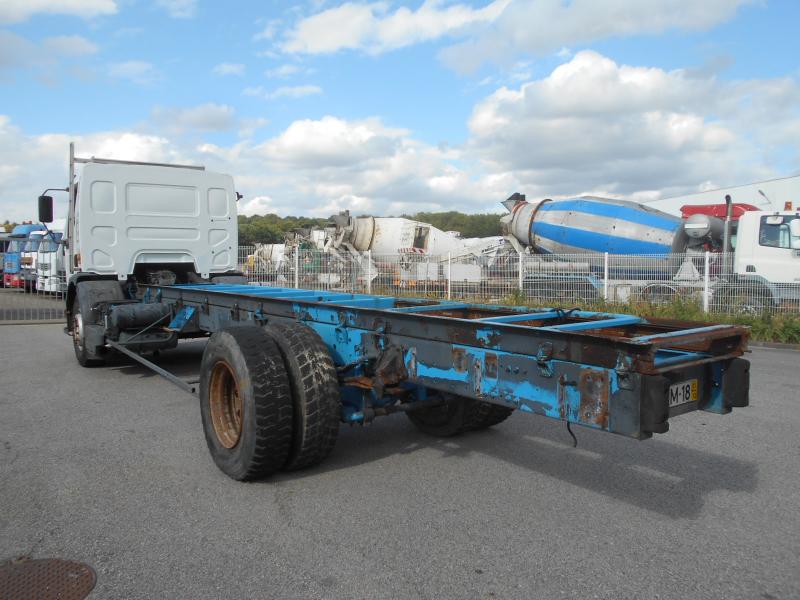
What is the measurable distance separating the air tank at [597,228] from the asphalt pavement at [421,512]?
11.4 metres

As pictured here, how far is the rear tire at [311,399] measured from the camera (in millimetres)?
4137

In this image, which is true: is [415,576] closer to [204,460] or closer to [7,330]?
[204,460]

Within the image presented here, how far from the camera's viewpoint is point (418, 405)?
448cm

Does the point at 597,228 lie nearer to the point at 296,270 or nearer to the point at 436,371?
the point at 296,270

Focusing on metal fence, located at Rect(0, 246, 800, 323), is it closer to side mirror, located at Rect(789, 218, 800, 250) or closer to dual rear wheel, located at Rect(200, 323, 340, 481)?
side mirror, located at Rect(789, 218, 800, 250)

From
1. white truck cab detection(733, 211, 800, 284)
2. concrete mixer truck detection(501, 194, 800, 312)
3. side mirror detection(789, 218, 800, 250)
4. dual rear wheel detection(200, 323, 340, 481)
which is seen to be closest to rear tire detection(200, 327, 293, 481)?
dual rear wheel detection(200, 323, 340, 481)

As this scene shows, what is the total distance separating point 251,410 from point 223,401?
2.48ft

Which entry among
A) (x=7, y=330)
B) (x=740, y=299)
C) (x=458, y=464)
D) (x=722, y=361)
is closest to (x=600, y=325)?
(x=722, y=361)

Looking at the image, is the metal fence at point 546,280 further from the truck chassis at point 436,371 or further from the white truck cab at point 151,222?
the truck chassis at point 436,371

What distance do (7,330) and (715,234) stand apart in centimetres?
1632

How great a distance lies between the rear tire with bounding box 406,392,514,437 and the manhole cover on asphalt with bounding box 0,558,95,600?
2602mm

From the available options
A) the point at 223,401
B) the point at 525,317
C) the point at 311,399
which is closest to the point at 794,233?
the point at 525,317

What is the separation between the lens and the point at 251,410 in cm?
411

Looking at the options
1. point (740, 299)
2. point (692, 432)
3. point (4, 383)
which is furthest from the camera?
point (740, 299)
